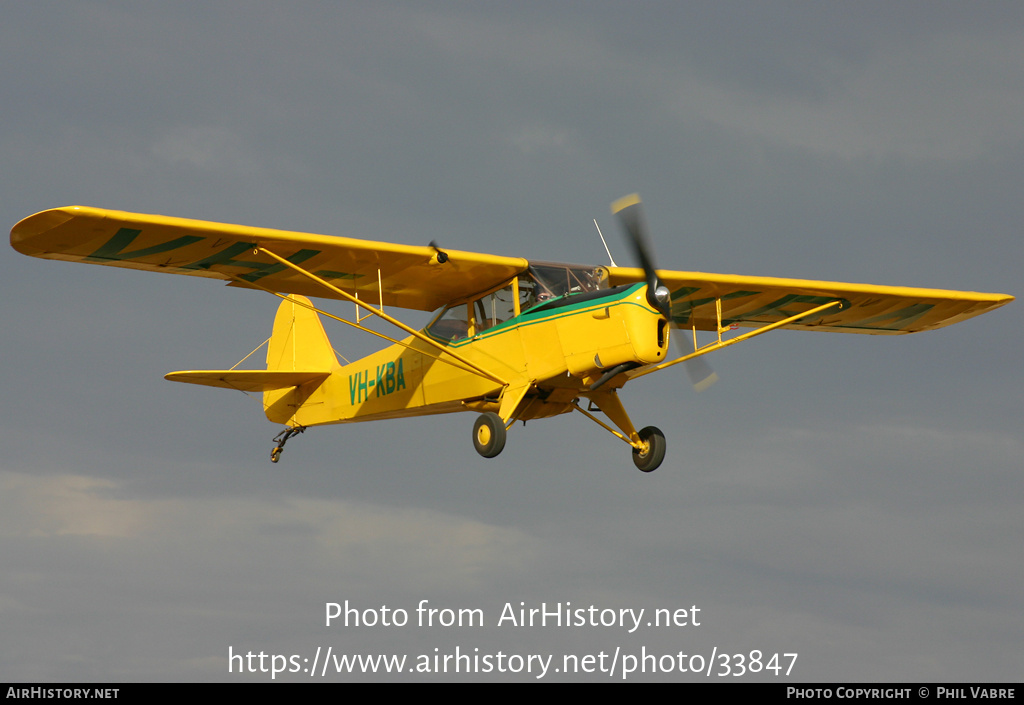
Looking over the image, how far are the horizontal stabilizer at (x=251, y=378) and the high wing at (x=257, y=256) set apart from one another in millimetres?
2722

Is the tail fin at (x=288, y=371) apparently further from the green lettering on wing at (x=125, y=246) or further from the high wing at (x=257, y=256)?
the green lettering on wing at (x=125, y=246)

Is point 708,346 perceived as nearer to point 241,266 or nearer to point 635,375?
point 635,375

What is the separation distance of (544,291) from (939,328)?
9036mm

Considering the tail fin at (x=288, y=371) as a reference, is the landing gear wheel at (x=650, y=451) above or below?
below

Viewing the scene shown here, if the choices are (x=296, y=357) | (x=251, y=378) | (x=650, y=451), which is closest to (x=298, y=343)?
(x=296, y=357)

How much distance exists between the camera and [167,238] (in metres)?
14.8

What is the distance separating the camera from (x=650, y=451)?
16.0m

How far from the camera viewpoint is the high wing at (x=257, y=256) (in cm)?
1420

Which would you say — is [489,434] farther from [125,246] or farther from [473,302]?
[125,246]

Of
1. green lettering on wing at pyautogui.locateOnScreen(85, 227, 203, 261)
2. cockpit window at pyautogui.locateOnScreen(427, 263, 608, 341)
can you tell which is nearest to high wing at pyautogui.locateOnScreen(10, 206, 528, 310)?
green lettering on wing at pyautogui.locateOnScreen(85, 227, 203, 261)

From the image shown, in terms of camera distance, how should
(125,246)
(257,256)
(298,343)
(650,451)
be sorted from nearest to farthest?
(125,246) < (257,256) < (650,451) < (298,343)

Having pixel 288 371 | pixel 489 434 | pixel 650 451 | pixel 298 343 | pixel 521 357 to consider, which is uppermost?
pixel 298 343

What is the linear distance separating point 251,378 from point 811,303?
8849mm

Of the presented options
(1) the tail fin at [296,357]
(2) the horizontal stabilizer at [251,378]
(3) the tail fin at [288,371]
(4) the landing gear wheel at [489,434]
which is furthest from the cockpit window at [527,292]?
(2) the horizontal stabilizer at [251,378]
